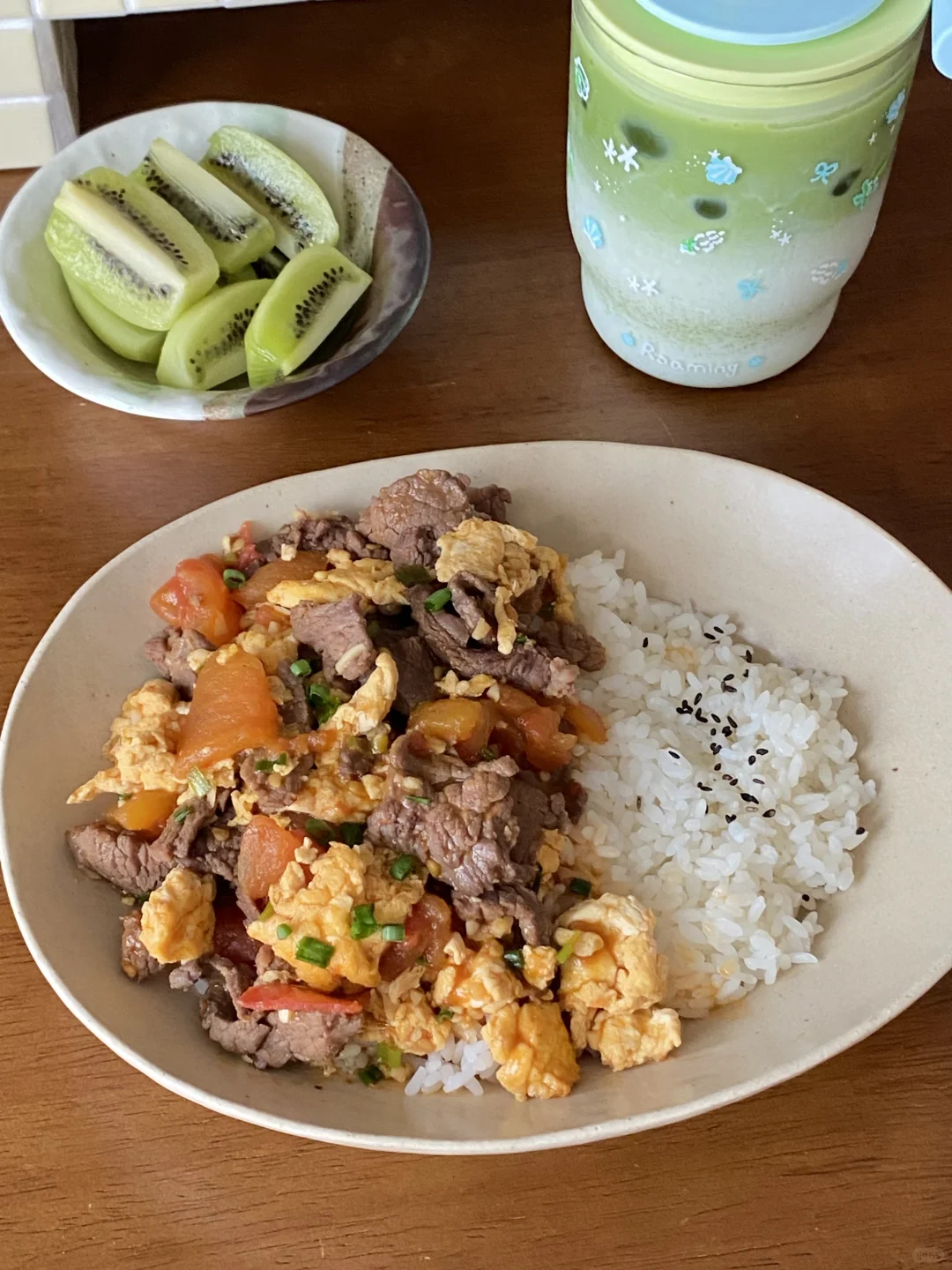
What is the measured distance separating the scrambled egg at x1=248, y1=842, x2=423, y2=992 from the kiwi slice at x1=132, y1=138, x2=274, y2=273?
1264 mm

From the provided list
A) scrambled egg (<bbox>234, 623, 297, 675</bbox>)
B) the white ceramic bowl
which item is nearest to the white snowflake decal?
the white ceramic bowl

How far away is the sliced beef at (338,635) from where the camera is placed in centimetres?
166

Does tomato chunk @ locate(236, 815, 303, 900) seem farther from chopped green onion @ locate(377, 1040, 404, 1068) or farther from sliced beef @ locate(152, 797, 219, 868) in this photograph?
chopped green onion @ locate(377, 1040, 404, 1068)

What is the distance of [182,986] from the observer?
1594 mm

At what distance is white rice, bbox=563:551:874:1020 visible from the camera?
1646mm

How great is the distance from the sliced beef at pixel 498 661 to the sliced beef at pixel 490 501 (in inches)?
8.0

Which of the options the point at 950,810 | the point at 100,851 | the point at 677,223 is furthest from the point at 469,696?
the point at 677,223

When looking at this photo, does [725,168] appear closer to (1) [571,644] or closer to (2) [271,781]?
(1) [571,644]

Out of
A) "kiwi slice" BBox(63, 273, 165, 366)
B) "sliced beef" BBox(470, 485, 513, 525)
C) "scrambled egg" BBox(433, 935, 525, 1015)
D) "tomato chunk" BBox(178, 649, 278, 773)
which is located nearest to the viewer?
"scrambled egg" BBox(433, 935, 525, 1015)

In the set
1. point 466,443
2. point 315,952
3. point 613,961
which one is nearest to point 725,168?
point 466,443

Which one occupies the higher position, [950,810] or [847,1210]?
[950,810]

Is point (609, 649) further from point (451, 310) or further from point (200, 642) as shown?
point (451, 310)

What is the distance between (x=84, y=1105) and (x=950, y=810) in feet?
4.10

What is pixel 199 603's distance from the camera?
1.79m
